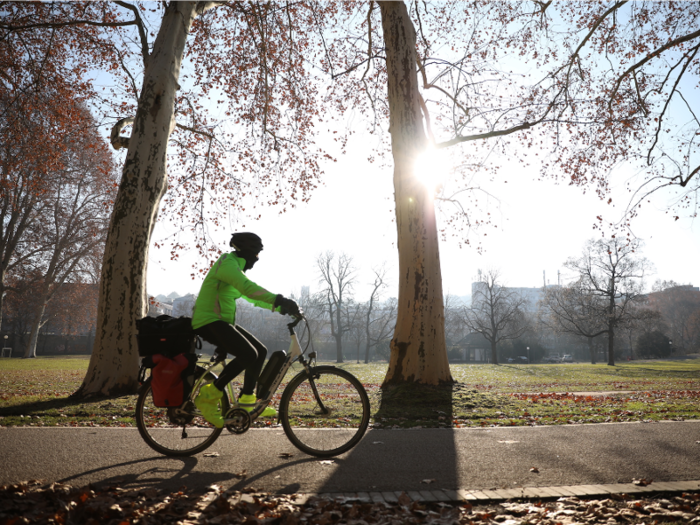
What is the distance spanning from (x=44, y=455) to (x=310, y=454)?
230cm

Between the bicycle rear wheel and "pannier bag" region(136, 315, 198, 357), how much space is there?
0.40m

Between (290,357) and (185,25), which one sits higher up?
(185,25)

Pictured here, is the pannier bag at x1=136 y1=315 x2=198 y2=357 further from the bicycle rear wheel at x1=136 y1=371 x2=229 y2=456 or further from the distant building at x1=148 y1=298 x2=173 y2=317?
the distant building at x1=148 y1=298 x2=173 y2=317

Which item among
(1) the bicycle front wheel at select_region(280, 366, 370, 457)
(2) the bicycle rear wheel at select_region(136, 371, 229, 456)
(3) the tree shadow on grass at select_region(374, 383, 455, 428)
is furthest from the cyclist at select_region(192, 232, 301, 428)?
(3) the tree shadow on grass at select_region(374, 383, 455, 428)

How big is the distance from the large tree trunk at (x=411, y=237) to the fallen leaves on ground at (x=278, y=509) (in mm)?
5449

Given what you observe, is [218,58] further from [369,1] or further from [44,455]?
[44,455]

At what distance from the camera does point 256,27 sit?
527 inches

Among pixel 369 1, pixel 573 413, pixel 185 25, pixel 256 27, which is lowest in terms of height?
pixel 573 413

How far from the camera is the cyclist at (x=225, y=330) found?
13.2ft

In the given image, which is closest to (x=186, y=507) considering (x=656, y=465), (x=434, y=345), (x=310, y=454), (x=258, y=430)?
(x=310, y=454)

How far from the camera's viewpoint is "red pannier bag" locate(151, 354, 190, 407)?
4117 mm

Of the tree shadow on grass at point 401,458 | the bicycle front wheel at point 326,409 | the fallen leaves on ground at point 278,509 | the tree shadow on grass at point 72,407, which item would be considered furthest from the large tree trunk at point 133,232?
the fallen leaves on ground at point 278,509

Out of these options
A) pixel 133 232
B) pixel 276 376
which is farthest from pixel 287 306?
pixel 133 232

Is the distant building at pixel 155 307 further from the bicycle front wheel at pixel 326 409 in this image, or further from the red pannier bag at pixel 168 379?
the bicycle front wheel at pixel 326 409
